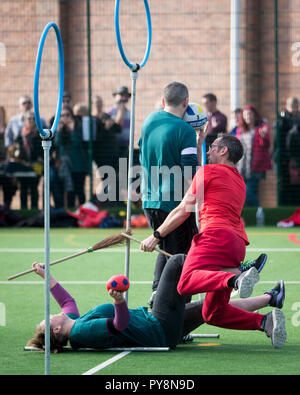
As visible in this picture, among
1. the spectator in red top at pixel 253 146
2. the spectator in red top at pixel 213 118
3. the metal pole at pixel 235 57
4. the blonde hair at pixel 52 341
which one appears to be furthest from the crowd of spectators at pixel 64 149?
the blonde hair at pixel 52 341

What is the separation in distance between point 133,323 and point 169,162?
5.58 feet

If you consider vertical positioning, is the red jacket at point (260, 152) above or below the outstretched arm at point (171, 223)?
above

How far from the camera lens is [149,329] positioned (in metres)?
6.68

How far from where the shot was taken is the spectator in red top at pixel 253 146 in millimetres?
15438

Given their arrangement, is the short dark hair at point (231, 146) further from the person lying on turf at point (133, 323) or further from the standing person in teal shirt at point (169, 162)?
the person lying on turf at point (133, 323)

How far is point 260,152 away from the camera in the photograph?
15758 mm

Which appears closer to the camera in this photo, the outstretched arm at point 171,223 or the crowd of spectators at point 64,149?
the outstretched arm at point 171,223

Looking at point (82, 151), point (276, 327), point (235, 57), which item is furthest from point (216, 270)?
point (235, 57)

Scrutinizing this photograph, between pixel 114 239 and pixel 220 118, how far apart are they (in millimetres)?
8469

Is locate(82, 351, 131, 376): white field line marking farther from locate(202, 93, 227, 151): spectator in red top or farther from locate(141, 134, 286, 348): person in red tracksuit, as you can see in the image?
locate(202, 93, 227, 151): spectator in red top

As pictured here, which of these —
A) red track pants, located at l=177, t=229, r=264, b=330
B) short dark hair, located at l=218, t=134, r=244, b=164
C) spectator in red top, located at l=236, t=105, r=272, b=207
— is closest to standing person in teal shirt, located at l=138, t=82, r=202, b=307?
short dark hair, located at l=218, t=134, r=244, b=164

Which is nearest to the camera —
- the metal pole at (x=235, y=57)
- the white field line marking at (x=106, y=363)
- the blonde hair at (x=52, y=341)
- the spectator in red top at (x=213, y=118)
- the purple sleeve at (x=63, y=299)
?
the white field line marking at (x=106, y=363)

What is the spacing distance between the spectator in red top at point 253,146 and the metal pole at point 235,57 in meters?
2.46
